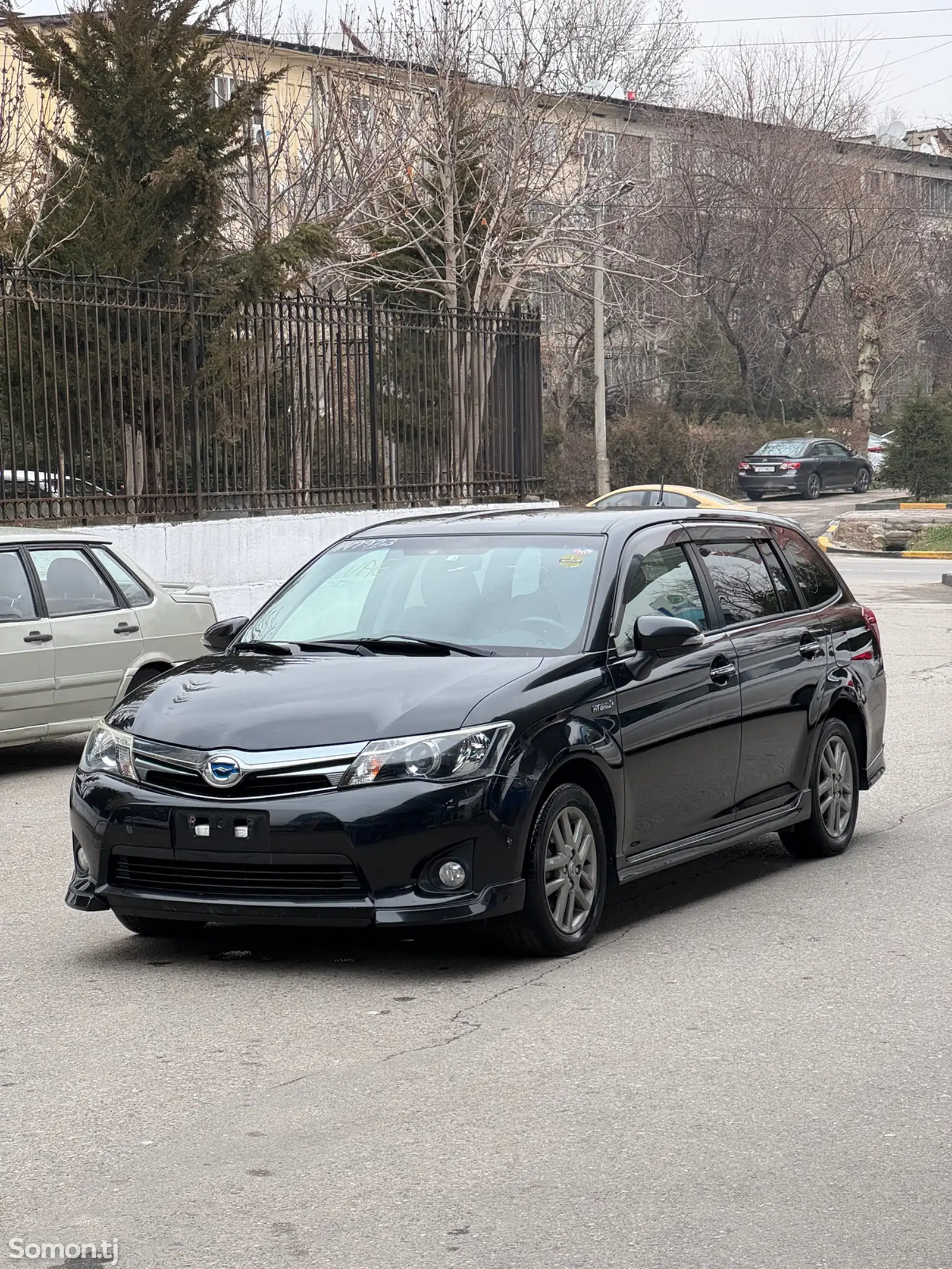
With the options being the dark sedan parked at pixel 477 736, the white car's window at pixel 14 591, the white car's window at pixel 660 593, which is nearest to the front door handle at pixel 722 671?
the dark sedan parked at pixel 477 736

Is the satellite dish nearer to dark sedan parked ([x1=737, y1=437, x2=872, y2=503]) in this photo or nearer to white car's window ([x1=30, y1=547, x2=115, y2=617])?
dark sedan parked ([x1=737, y1=437, x2=872, y2=503])

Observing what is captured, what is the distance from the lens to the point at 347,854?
20.0 feet

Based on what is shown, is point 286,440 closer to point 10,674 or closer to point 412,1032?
point 10,674

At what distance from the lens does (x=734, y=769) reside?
7688 millimetres

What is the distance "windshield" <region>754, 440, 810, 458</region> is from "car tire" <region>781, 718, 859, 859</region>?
42.4 meters

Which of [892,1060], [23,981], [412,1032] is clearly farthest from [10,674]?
[892,1060]

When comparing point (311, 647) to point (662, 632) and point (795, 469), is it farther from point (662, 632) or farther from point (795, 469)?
point (795, 469)

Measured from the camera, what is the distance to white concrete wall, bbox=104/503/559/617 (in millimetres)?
17734

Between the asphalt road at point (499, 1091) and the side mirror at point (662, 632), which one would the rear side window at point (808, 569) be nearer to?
the asphalt road at point (499, 1091)

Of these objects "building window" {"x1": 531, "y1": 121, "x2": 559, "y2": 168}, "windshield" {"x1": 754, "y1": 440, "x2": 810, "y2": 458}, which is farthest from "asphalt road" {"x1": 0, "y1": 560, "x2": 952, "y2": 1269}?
"windshield" {"x1": 754, "y1": 440, "x2": 810, "y2": 458}

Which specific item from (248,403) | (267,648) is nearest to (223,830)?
(267,648)

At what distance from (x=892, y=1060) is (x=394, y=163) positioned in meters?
24.1

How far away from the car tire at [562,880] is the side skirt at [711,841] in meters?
0.21

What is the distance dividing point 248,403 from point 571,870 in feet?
43.7
